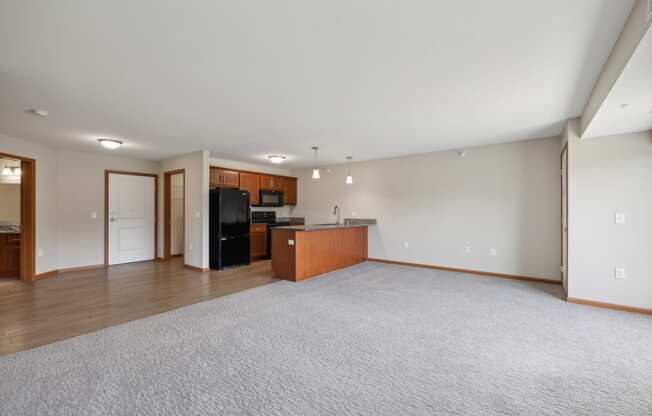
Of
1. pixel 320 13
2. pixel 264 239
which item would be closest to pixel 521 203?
pixel 320 13

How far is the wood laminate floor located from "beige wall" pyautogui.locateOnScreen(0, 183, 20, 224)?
214 centimetres

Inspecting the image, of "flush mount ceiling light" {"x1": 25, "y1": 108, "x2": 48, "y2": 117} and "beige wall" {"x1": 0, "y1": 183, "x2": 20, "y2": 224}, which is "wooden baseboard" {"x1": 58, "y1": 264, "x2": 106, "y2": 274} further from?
"flush mount ceiling light" {"x1": 25, "y1": 108, "x2": 48, "y2": 117}

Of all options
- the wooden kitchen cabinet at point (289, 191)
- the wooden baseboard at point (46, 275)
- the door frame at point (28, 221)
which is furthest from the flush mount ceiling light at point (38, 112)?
the wooden kitchen cabinet at point (289, 191)

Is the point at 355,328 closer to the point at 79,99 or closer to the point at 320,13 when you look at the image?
the point at 320,13

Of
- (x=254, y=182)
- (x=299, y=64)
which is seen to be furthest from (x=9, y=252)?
(x=299, y=64)

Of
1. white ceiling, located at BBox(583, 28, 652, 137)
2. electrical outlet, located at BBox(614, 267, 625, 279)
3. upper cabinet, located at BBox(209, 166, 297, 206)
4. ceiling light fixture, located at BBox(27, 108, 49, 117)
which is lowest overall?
electrical outlet, located at BBox(614, 267, 625, 279)

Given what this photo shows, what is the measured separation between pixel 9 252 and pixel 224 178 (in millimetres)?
4028

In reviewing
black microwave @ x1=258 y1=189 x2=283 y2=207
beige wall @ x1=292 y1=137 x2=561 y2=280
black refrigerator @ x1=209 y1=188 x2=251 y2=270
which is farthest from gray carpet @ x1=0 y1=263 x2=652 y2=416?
black microwave @ x1=258 y1=189 x2=283 y2=207

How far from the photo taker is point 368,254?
23.3 feet

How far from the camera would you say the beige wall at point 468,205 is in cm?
502

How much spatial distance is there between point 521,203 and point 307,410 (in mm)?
5084

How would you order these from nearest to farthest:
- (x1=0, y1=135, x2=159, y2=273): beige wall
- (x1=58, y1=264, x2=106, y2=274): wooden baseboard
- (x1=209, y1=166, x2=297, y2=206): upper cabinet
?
1. (x1=0, y1=135, x2=159, y2=273): beige wall
2. (x1=58, y1=264, x2=106, y2=274): wooden baseboard
3. (x1=209, y1=166, x2=297, y2=206): upper cabinet

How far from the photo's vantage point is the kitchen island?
5.07m

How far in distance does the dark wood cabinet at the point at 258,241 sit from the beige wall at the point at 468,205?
6.70 ft
